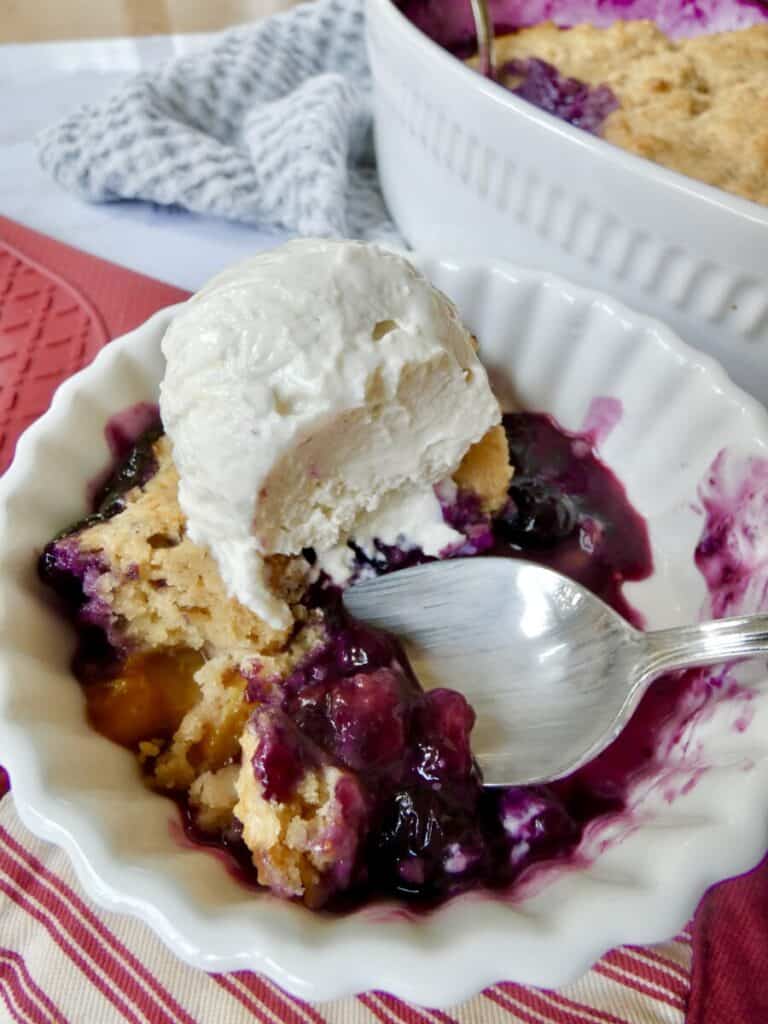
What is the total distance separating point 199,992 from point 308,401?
66 centimetres

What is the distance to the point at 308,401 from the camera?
958 millimetres

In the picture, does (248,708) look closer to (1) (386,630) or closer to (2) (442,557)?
(1) (386,630)

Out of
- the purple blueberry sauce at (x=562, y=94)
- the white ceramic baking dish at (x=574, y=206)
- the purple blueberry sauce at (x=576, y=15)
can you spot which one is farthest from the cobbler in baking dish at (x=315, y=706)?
the purple blueberry sauce at (x=576, y=15)

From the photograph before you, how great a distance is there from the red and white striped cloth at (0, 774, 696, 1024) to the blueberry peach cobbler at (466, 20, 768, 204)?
114cm

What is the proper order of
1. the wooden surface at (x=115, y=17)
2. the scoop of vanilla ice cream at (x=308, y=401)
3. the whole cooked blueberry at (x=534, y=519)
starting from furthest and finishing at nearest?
the wooden surface at (x=115, y=17) < the whole cooked blueberry at (x=534, y=519) < the scoop of vanilla ice cream at (x=308, y=401)

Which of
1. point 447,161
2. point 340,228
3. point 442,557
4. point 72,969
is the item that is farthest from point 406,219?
point 72,969

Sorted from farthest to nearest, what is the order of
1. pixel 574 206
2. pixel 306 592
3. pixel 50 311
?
pixel 50 311
pixel 574 206
pixel 306 592

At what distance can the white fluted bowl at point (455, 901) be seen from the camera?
747mm

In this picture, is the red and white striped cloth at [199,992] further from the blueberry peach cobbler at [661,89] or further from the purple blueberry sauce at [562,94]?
the purple blueberry sauce at [562,94]

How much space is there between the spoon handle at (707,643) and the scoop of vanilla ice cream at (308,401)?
1.05ft

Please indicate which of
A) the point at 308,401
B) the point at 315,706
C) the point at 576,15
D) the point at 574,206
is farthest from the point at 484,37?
the point at 315,706

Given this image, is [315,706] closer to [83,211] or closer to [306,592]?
[306,592]

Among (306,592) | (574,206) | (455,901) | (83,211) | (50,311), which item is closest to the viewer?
(455,901)

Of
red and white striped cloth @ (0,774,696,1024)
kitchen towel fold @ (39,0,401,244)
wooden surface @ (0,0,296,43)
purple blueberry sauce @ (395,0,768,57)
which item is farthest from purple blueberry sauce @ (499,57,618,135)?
wooden surface @ (0,0,296,43)
